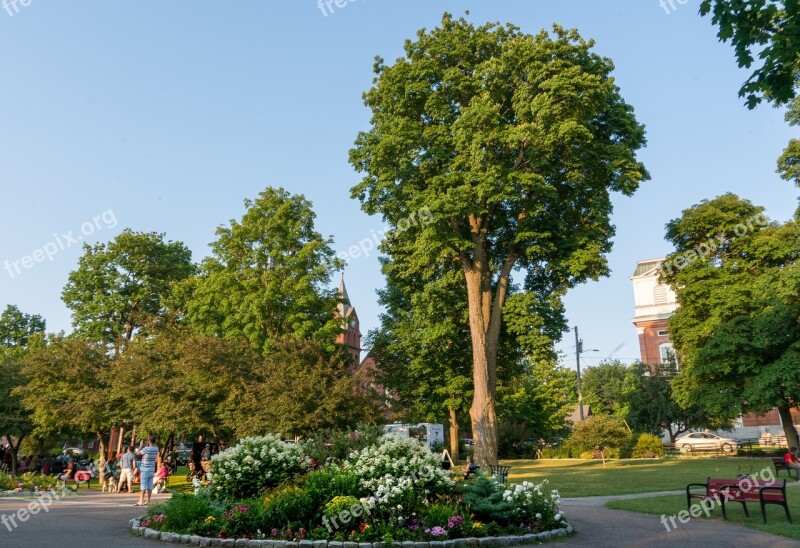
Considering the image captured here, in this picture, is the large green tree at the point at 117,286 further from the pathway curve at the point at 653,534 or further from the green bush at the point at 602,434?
the pathway curve at the point at 653,534

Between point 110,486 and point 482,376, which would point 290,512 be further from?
point 110,486

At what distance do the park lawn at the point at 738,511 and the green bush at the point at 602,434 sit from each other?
2222 cm

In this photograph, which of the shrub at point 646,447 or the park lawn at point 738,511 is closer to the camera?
the park lawn at point 738,511

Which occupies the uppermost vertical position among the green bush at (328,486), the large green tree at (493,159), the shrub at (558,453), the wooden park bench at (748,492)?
the large green tree at (493,159)

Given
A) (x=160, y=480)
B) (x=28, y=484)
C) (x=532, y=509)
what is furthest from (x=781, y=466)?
(x=28, y=484)

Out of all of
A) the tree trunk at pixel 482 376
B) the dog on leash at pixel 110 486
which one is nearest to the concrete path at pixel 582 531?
the dog on leash at pixel 110 486

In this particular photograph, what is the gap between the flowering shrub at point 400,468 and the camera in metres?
11.7

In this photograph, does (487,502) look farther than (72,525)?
No

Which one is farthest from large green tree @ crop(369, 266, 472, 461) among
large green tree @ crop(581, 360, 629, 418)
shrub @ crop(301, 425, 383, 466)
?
large green tree @ crop(581, 360, 629, 418)

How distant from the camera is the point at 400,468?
1230 centimetres

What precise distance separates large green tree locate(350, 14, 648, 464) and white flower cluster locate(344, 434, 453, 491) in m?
11.9

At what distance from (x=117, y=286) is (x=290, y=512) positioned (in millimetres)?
40966

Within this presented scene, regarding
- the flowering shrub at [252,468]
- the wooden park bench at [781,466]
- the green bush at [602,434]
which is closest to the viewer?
the flowering shrub at [252,468]

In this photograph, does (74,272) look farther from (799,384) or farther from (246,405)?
(799,384)
